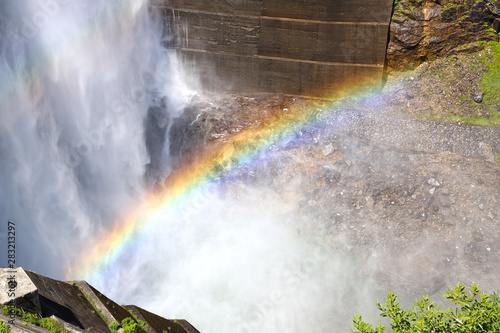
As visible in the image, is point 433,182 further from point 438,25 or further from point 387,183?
point 438,25

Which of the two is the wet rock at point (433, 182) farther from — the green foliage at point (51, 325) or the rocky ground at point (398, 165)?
the green foliage at point (51, 325)

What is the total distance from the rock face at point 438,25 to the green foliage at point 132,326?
17130 millimetres

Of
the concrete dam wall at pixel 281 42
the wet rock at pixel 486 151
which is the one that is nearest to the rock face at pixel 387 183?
the wet rock at pixel 486 151

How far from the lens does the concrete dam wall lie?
2130cm

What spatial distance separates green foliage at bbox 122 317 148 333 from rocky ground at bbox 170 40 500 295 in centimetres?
947

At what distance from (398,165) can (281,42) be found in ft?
27.9

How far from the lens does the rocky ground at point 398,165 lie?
17.0m

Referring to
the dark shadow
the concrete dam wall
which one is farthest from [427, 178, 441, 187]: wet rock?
the dark shadow

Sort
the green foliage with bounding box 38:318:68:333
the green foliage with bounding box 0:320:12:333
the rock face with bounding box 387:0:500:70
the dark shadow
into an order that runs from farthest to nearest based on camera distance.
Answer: the rock face with bounding box 387:0:500:70 < the dark shadow < the green foliage with bounding box 38:318:68:333 < the green foliage with bounding box 0:320:12:333

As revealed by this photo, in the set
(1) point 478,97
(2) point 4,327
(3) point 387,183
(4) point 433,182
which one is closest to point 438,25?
(1) point 478,97

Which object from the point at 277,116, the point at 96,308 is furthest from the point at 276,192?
the point at 96,308

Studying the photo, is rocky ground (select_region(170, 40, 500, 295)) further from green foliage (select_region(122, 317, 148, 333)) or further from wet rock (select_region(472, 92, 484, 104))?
green foliage (select_region(122, 317, 148, 333))

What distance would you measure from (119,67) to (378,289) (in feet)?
55.5

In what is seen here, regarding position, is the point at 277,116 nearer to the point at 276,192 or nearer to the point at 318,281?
the point at 276,192
